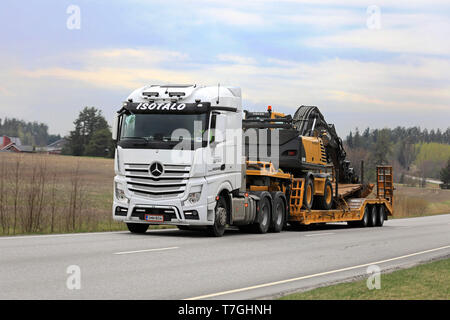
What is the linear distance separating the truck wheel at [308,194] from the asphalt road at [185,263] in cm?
453

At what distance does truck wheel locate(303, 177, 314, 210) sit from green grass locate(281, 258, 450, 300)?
1181 centimetres

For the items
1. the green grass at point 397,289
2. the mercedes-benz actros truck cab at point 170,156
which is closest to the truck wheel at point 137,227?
the mercedes-benz actros truck cab at point 170,156

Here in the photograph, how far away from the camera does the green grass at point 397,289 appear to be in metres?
9.20

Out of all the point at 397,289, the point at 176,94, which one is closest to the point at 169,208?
the point at 176,94

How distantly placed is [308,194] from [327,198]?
2318mm

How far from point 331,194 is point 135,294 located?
1899cm

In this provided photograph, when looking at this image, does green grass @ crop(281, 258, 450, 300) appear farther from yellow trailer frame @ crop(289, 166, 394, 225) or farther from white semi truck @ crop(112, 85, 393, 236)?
yellow trailer frame @ crop(289, 166, 394, 225)

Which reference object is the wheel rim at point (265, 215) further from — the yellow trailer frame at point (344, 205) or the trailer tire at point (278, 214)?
the yellow trailer frame at point (344, 205)

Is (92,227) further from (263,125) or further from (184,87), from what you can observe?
(263,125)

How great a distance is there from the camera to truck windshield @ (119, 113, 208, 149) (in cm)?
1750

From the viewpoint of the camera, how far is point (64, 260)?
39.2ft

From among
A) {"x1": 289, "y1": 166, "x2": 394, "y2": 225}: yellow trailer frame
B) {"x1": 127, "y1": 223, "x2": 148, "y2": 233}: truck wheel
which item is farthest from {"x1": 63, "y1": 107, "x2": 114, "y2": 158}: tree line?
{"x1": 127, "y1": 223, "x2": 148, "y2": 233}: truck wheel
